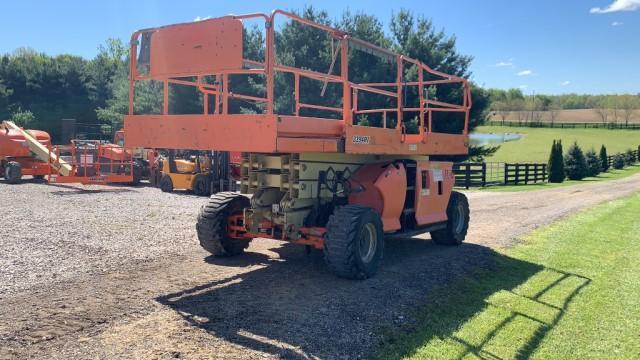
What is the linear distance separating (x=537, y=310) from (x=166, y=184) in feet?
49.3

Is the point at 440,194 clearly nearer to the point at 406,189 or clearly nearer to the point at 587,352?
the point at 406,189

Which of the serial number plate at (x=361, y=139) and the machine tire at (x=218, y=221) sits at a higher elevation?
the serial number plate at (x=361, y=139)

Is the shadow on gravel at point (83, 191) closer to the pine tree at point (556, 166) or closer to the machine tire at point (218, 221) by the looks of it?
the machine tire at point (218, 221)

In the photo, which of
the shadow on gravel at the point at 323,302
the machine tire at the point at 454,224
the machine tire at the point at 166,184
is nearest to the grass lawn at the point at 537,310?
the shadow on gravel at the point at 323,302

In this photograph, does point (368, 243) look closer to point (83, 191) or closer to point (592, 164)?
point (83, 191)

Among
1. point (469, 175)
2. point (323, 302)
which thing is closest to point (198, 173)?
point (323, 302)

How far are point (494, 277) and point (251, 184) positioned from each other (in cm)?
362

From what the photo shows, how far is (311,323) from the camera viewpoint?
5.25 meters

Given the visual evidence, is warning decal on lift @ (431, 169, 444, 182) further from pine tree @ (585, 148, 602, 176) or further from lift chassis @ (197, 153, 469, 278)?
pine tree @ (585, 148, 602, 176)

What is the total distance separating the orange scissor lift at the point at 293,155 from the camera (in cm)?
563

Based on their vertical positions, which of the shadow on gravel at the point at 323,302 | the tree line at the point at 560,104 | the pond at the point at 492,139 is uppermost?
the tree line at the point at 560,104

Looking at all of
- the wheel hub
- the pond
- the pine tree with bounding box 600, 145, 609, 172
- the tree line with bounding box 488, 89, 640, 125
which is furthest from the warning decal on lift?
the tree line with bounding box 488, 89, 640, 125

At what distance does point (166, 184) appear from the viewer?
747 inches

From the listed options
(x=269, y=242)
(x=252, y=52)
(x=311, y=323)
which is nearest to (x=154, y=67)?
(x=311, y=323)
